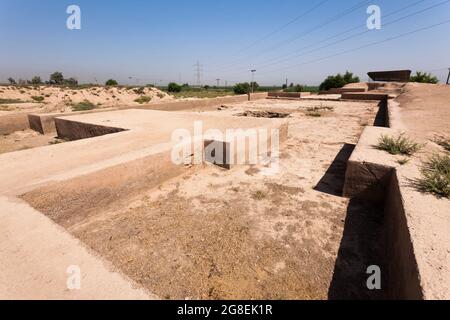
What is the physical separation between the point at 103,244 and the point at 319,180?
12.4 feet

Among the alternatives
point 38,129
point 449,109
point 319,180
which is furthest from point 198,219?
point 449,109

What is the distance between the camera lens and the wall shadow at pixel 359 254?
226cm

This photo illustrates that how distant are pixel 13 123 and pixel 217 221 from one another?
10042 mm

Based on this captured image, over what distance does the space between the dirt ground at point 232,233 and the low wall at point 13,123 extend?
837cm

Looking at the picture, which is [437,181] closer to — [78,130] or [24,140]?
[78,130]

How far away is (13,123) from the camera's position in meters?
9.05

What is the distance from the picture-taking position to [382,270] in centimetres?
250

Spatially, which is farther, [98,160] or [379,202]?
[98,160]

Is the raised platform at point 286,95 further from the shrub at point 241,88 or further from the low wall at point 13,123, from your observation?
the low wall at point 13,123

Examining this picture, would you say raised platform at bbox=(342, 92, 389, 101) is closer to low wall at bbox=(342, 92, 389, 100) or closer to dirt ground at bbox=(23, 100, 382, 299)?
low wall at bbox=(342, 92, 389, 100)

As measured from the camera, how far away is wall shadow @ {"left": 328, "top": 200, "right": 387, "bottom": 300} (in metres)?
2.26

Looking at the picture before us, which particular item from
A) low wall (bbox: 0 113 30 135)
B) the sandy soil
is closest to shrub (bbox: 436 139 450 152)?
low wall (bbox: 0 113 30 135)
